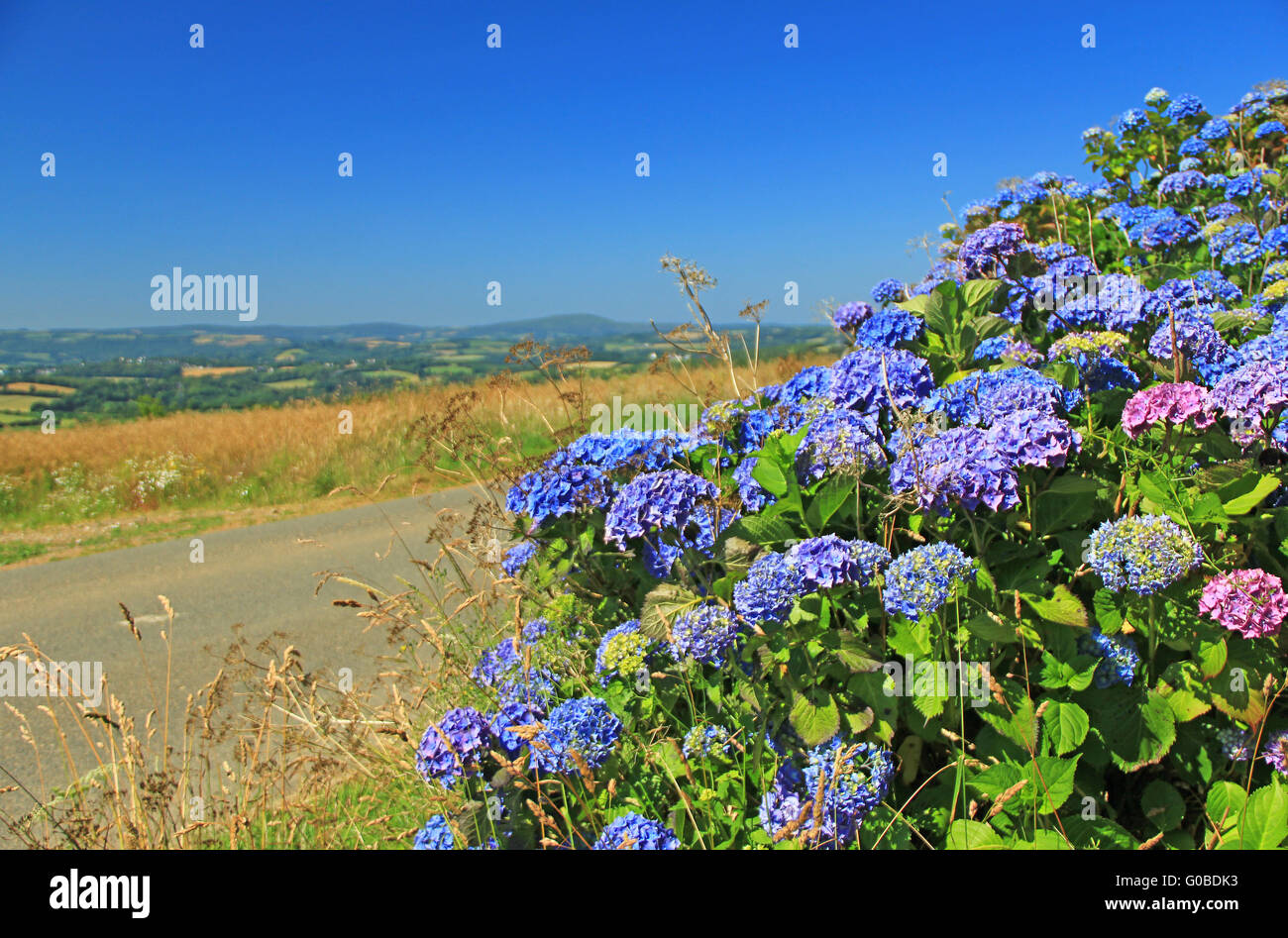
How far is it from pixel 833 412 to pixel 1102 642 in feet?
3.24

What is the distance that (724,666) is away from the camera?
246 cm

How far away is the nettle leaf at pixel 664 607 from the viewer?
7.55ft

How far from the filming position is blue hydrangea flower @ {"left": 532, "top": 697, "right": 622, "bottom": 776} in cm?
226

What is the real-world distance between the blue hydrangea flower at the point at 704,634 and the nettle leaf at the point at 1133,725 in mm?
1035

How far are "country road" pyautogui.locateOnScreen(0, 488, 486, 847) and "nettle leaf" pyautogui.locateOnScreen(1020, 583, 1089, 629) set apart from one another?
3.13 m

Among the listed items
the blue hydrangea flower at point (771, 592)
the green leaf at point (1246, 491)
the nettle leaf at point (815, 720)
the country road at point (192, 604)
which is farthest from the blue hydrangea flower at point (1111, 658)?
the country road at point (192, 604)

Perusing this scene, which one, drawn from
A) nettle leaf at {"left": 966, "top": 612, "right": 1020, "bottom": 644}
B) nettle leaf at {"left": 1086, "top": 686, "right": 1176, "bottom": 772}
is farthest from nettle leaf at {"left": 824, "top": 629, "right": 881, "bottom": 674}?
nettle leaf at {"left": 1086, "top": 686, "right": 1176, "bottom": 772}

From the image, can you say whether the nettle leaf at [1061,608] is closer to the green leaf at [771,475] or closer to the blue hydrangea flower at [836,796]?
the blue hydrangea flower at [836,796]

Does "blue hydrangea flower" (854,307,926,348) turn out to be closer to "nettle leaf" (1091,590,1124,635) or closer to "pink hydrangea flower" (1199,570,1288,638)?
"nettle leaf" (1091,590,1124,635)

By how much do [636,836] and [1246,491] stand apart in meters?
1.90

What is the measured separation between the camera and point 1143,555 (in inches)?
77.6

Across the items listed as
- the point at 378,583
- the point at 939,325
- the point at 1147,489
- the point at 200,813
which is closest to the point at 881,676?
the point at 1147,489
